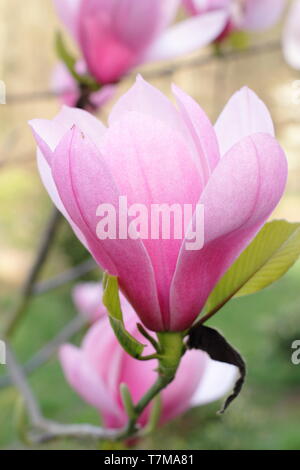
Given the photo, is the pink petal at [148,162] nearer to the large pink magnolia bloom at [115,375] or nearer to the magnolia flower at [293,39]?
the large pink magnolia bloom at [115,375]

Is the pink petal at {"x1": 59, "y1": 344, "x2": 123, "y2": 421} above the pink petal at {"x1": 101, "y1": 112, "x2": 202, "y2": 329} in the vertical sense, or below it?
below

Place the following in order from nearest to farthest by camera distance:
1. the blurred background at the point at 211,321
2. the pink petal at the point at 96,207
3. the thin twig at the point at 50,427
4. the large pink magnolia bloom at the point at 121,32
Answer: the pink petal at the point at 96,207, the thin twig at the point at 50,427, the large pink magnolia bloom at the point at 121,32, the blurred background at the point at 211,321

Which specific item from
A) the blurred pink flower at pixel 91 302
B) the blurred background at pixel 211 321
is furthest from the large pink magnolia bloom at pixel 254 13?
the blurred background at pixel 211 321

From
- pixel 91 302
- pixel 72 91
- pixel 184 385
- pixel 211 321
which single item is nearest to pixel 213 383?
pixel 184 385

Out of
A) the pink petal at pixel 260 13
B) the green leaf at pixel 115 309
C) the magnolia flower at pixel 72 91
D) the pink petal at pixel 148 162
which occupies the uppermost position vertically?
the pink petal at pixel 260 13

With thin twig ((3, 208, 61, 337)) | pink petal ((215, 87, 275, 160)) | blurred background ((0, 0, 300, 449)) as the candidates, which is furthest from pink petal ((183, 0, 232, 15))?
blurred background ((0, 0, 300, 449))

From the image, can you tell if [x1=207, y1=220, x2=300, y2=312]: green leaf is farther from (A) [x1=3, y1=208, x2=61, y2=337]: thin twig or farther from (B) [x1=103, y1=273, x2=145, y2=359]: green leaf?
(A) [x1=3, y1=208, x2=61, y2=337]: thin twig

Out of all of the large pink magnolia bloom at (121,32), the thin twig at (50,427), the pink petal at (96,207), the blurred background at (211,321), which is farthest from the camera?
the blurred background at (211,321)

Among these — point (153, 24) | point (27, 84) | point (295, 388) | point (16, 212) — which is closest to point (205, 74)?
point (27, 84)
